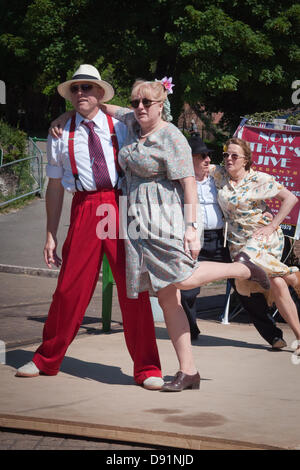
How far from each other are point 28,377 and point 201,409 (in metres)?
1.37

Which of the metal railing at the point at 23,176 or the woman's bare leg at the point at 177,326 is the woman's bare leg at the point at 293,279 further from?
the metal railing at the point at 23,176

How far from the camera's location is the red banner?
8.05 metres

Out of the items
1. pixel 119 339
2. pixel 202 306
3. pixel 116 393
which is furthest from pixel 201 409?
pixel 202 306

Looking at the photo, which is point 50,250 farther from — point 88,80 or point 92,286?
point 88,80

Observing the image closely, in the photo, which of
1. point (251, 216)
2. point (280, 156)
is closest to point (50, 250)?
point (251, 216)

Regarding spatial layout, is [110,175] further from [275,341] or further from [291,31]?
[291,31]

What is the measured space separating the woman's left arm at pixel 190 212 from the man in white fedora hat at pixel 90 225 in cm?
48

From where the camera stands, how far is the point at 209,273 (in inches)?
199

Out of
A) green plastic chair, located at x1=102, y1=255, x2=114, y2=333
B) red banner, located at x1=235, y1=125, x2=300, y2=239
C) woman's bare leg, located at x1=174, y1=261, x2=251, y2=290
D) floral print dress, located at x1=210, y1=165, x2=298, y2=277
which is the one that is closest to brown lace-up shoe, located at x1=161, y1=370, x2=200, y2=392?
woman's bare leg, located at x1=174, y1=261, x2=251, y2=290

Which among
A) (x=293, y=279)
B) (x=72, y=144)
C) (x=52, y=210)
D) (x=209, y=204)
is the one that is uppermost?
(x=72, y=144)

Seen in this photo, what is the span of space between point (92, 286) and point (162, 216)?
735 millimetres

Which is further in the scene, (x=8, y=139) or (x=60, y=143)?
(x=8, y=139)

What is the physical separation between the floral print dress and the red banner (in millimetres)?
1418

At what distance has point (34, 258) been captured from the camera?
13.2 m
